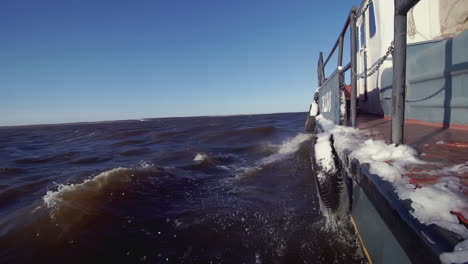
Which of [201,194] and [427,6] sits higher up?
[427,6]

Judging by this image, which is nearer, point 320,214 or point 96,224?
point 320,214

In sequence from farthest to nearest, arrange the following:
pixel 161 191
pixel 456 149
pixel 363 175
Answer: pixel 161 191 < pixel 456 149 < pixel 363 175

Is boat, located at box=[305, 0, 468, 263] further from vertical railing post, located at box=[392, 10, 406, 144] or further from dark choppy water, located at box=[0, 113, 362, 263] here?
dark choppy water, located at box=[0, 113, 362, 263]

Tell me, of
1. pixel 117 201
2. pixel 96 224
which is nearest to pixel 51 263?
pixel 96 224

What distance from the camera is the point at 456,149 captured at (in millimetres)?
1782

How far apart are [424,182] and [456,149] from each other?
0.94m

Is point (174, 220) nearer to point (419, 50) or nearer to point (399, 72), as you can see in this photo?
point (399, 72)

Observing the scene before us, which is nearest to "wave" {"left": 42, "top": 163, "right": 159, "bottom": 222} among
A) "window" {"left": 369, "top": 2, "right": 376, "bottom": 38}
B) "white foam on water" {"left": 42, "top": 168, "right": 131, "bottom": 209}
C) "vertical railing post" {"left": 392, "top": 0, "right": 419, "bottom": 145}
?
"white foam on water" {"left": 42, "top": 168, "right": 131, "bottom": 209}

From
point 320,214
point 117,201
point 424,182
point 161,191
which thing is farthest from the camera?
point 161,191

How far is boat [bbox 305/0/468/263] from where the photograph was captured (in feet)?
2.79

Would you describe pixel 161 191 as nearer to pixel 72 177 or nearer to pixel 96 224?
pixel 96 224

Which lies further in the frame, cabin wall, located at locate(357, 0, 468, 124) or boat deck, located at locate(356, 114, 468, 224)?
cabin wall, located at locate(357, 0, 468, 124)

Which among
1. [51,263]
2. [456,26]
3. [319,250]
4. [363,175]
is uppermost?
[456,26]

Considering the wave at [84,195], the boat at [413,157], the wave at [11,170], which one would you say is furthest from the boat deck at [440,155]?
the wave at [11,170]
